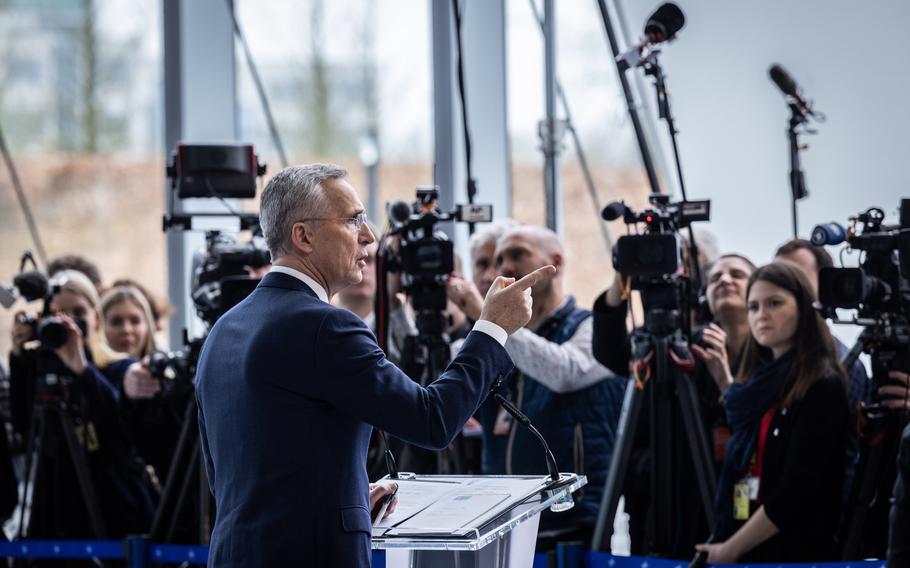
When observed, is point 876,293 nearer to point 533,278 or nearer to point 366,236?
point 533,278

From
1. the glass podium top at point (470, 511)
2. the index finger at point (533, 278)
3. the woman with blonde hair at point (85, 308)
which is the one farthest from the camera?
the woman with blonde hair at point (85, 308)

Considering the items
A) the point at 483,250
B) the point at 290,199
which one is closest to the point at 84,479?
the point at 483,250

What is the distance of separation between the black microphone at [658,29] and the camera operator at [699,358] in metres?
0.64

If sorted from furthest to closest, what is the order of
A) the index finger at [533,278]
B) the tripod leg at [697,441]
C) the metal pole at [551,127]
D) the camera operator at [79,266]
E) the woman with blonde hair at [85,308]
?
1. the metal pole at [551,127]
2. the camera operator at [79,266]
3. the woman with blonde hair at [85,308]
4. the tripod leg at [697,441]
5. the index finger at [533,278]

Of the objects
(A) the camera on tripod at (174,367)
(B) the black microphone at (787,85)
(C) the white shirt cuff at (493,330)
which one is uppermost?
(B) the black microphone at (787,85)

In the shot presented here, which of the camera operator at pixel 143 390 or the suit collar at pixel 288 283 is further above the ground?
the suit collar at pixel 288 283

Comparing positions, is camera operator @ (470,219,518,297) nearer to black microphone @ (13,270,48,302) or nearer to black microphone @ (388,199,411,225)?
black microphone @ (388,199,411,225)

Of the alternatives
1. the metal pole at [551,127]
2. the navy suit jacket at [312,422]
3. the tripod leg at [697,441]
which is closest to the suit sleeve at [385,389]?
the navy suit jacket at [312,422]

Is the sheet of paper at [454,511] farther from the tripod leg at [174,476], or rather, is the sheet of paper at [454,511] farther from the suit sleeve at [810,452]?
the tripod leg at [174,476]

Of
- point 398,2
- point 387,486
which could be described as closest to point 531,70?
point 398,2

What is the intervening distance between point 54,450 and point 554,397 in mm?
1684

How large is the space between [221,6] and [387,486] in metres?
4.07

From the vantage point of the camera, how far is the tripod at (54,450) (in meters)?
4.12

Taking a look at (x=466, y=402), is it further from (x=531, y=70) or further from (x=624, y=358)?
(x=531, y=70)
